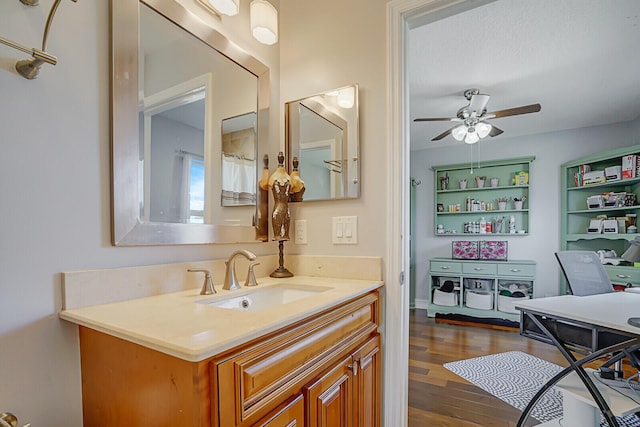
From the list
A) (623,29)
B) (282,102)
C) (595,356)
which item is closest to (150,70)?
(282,102)

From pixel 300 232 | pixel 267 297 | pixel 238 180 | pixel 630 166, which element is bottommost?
pixel 267 297

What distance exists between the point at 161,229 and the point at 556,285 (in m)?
4.56

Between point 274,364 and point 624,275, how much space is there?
392 cm

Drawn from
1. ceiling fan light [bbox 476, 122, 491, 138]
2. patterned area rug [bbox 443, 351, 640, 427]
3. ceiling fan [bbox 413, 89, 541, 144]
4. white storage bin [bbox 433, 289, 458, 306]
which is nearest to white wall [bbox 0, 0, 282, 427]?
patterned area rug [bbox 443, 351, 640, 427]

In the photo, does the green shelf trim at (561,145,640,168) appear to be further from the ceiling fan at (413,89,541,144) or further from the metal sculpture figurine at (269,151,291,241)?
the metal sculpture figurine at (269,151,291,241)

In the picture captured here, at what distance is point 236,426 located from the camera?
0.63 meters

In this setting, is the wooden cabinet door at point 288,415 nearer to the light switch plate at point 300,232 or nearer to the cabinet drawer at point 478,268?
the light switch plate at point 300,232

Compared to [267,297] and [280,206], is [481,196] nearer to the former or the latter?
[280,206]

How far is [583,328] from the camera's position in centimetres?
168

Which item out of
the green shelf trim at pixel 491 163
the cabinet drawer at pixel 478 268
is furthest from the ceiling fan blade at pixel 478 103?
the cabinet drawer at pixel 478 268

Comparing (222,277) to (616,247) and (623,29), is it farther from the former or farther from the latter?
(616,247)

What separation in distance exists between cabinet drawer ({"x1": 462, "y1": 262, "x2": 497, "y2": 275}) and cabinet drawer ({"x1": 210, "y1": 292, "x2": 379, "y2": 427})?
11.0 feet

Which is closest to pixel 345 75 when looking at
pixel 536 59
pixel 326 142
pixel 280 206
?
pixel 326 142

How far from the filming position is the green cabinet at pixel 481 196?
13.0ft
